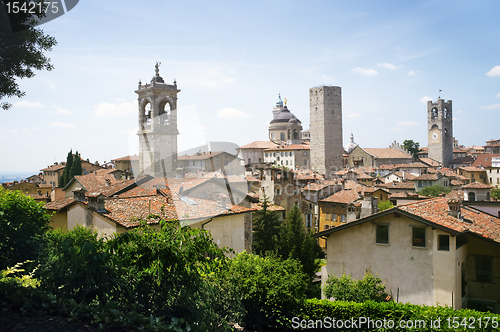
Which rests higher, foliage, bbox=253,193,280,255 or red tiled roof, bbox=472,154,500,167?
red tiled roof, bbox=472,154,500,167

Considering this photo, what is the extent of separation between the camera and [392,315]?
9281mm

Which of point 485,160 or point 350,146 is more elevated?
point 350,146

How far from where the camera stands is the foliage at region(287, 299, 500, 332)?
8.30 meters

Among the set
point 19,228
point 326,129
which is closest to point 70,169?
point 19,228

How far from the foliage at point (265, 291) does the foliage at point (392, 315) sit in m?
0.50

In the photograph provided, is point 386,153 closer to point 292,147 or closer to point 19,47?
point 292,147

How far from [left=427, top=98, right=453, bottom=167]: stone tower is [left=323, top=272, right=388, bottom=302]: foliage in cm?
8067

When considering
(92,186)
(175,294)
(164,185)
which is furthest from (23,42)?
(92,186)

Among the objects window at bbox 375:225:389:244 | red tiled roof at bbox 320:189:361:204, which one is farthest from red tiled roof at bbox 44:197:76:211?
red tiled roof at bbox 320:189:361:204

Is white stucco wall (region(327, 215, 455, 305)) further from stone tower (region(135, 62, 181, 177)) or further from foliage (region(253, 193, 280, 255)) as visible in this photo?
stone tower (region(135, 62, 181, 177))

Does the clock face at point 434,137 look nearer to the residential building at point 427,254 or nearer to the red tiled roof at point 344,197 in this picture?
the red tiled roof at point 344,197

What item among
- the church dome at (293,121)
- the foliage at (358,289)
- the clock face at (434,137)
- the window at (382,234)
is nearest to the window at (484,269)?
the window at (382,234)

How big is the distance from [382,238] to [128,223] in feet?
26.2

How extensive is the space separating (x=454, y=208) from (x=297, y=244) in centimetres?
1388
